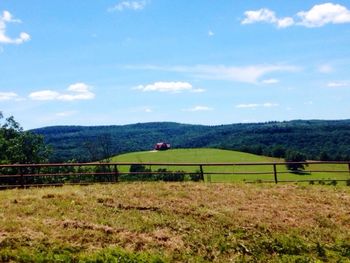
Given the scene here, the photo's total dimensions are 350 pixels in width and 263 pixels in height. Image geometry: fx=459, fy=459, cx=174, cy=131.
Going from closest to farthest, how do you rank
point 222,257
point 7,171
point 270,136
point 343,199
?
point 222,257 < point 343,199 < point 7,171 < point 270,136

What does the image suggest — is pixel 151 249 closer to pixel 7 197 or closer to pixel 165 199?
pixel 165 199

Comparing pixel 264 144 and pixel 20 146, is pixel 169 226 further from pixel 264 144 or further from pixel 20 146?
pixel 264 144

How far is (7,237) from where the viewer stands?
36.0ft

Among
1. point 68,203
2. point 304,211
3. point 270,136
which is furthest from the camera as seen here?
point 270,136

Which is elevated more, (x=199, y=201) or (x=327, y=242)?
(x=199, y=201)

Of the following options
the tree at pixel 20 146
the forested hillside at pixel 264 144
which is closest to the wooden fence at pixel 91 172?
the tree at pixel 20 146

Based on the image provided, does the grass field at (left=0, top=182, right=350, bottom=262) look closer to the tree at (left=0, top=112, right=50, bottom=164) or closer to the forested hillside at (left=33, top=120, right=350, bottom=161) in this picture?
the tree at (left=0, top=112, right=50, bottom=164)

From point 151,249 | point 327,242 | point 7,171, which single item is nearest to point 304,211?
point 327,242

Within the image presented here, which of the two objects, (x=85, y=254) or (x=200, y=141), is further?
(x=200, y=141)

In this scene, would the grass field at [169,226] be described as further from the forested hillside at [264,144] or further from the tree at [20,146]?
the forested hillside at [264,144]

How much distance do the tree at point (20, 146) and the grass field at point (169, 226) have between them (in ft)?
117

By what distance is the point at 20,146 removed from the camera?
5216 centimetres

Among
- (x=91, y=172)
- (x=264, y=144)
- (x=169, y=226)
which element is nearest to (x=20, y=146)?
(x=91, y=172)

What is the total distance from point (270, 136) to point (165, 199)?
140 metres
